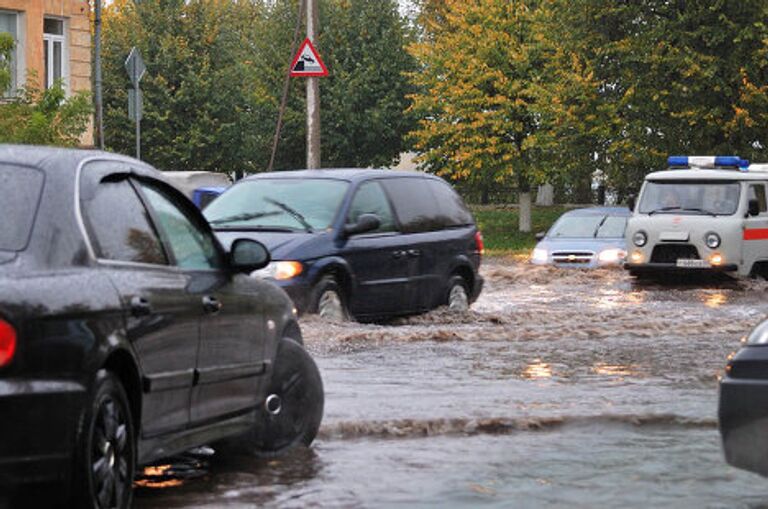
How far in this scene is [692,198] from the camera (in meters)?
27.6

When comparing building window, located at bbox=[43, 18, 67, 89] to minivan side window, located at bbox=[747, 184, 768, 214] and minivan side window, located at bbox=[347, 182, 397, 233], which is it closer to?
minivan side window, located at bbox=[747, 184, 768, 214]

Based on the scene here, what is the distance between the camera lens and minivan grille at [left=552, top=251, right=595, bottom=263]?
29.2 m

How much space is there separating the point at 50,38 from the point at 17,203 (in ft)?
107

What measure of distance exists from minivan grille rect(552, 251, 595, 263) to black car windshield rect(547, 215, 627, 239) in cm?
92

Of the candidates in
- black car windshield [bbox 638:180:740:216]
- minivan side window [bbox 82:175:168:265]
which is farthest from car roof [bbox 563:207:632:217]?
minivan side window [bbox 82:175:168:265]

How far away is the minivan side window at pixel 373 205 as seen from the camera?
17719mm

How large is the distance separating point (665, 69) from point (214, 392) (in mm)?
36251

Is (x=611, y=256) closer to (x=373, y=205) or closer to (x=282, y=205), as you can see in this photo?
(x=373, y=205)

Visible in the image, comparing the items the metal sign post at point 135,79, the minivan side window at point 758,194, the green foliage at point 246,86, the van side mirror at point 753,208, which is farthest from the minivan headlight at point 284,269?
the green foliage at point 246,86

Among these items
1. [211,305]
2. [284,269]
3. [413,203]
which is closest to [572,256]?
[413,203]

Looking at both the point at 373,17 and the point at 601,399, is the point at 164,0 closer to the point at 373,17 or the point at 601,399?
the point at 373,17

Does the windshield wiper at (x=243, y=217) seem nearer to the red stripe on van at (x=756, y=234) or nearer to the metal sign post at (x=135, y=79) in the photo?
the red stripe on van at (x=756, y=234)

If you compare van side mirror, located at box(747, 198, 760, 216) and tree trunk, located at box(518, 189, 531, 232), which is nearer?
van side mirror, located at box(747, 198, 760, 216)

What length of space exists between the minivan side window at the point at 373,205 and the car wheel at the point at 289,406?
8.09 meters
